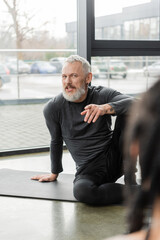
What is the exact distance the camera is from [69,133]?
2.82m

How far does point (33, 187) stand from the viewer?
114 inches

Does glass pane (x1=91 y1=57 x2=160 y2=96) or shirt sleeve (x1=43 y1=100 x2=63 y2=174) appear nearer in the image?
shirt sleeve (x1=43 y1=100 x2=63 y2=174)

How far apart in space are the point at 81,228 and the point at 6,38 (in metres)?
2.13

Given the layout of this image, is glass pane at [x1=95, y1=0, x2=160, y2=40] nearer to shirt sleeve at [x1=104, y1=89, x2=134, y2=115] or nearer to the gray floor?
shirt sleeve at [x1=104, y1=89, x2=134, y2=115]

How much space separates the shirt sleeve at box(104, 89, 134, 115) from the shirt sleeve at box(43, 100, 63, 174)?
0.40 meters

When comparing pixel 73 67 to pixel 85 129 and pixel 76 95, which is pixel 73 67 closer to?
pixel 76 95

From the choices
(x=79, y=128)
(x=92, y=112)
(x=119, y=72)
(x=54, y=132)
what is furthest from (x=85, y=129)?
(x=119, y=72)

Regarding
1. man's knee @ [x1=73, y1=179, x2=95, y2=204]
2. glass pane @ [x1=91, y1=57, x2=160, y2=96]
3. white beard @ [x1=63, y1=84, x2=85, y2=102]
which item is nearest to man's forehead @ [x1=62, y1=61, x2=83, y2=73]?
white beard @ [x1=63, y1=84, x2=85, y2=102]

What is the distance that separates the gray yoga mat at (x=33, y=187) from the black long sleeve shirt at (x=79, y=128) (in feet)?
0.54

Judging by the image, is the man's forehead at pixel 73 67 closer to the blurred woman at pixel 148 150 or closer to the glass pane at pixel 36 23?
the glass pane at pixel 36 23

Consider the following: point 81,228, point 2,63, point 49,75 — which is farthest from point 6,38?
point 81,228

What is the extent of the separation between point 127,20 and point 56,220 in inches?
98.2

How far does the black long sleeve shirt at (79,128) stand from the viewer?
2773mm

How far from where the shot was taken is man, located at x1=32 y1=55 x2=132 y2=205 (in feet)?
8.91
